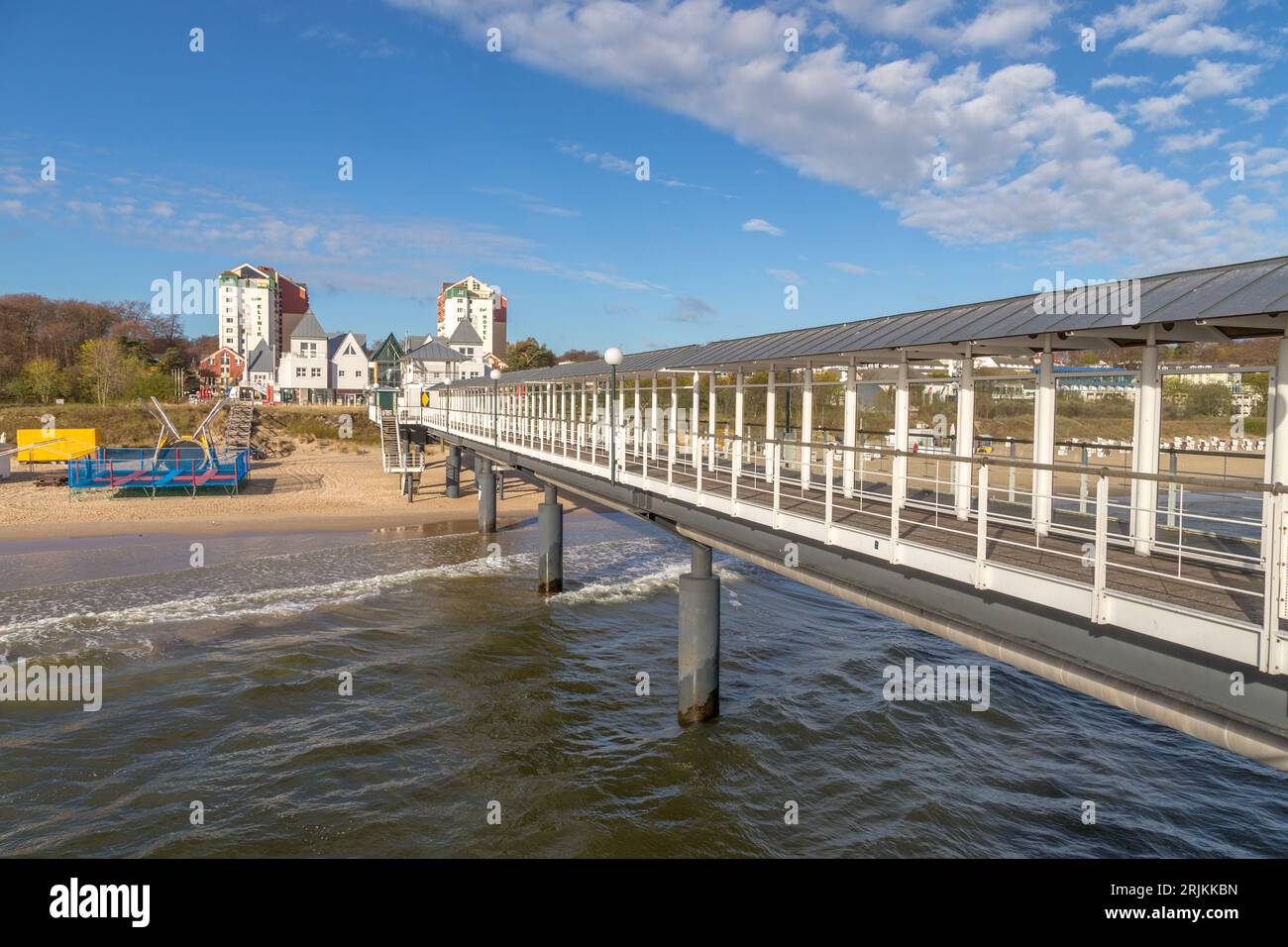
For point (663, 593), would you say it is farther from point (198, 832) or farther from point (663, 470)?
point (198, 832)

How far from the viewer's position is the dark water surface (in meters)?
8.70

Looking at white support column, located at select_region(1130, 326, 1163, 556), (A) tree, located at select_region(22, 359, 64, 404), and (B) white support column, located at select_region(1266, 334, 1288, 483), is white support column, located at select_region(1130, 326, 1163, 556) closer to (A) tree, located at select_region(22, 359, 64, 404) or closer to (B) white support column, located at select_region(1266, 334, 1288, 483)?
(B) white support column, located at select_region(1266, 334, 1288, 483)

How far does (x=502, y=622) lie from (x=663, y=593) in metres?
4.60

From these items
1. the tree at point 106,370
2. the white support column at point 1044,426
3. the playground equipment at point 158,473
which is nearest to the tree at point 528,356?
the tree at point 106,370

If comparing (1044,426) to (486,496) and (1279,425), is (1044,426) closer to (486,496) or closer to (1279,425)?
(1279,425)

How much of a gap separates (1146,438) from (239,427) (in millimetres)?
46876

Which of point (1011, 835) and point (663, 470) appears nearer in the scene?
point (1011, 835)

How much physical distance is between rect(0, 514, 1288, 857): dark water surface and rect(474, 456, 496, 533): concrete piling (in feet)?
30.5

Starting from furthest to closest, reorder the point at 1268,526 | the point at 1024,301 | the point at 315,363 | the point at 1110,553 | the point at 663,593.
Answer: the point at 315,363, the point at 663,593, the point at 1024,301, the point at 1110,553, the point at 1268,526

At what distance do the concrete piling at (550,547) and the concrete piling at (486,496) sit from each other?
8.20 metres

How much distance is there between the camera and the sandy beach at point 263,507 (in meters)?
26.6

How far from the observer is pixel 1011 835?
884 centimetres

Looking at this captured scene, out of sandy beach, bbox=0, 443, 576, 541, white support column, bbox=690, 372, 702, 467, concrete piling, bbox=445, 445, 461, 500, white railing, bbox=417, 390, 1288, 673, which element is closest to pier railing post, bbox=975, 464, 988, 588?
white railing, bbox=417, 390, 1288, 673
